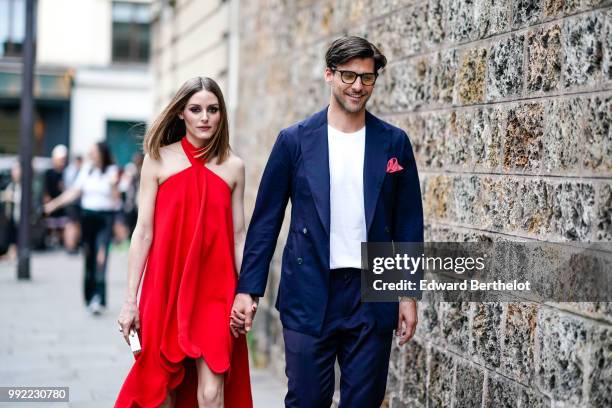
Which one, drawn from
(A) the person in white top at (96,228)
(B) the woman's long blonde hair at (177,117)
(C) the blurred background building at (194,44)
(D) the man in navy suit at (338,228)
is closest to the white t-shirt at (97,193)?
(A) the person in white top at (96,228)

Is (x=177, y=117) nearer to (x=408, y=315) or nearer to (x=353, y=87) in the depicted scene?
(x=353, y=87)

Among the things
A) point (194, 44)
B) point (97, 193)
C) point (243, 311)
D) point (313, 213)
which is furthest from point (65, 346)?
point (194, 44)

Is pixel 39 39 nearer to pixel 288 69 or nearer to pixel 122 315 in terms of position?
pixel 288 69

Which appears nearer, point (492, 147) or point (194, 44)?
point (492, 147)

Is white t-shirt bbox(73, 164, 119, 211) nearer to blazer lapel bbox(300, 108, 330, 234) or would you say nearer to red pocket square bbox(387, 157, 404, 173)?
blazer lapel bbox(300, 108, 330, 234)

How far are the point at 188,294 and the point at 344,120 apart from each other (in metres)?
1.10

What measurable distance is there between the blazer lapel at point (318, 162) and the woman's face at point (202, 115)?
2.08ft

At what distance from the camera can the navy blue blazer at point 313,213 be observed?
13.6 ft

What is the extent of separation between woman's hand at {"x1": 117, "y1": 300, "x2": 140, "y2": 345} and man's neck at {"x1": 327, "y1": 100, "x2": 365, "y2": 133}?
1.26 metres

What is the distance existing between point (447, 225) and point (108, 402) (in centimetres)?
282

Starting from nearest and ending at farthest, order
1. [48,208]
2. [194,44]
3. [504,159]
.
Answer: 1. [504,159]
2. [194,44]
3. [48,208]

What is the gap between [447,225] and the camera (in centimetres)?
517

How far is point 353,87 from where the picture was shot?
13.6 feet

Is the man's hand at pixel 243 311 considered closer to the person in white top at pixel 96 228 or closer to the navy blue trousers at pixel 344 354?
the navy blue trousers at pixel 344 354
